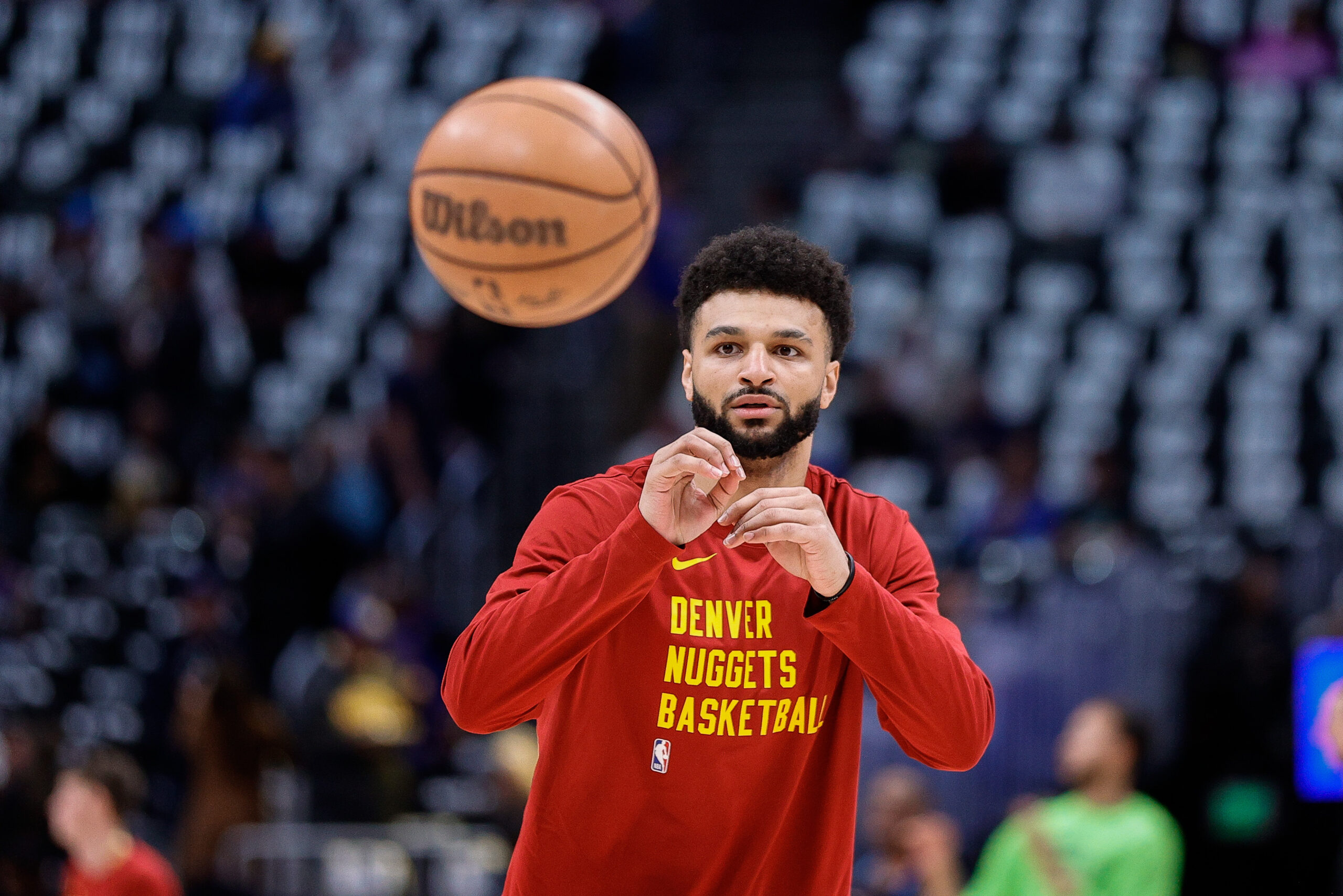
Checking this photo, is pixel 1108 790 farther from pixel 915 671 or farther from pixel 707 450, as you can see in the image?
pixel 707 450

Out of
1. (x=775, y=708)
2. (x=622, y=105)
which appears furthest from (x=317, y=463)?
(x=775, y=708)

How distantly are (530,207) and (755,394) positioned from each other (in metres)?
1.54

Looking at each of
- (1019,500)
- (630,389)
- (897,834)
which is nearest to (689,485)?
(897,834)

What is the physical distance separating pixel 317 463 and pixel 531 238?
7308mm

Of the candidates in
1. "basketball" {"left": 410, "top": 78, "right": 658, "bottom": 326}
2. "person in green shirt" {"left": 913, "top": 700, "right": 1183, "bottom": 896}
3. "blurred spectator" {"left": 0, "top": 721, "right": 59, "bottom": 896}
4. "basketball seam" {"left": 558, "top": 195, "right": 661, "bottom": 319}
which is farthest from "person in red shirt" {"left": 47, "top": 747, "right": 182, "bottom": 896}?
"basketball seam" {"left": 558, "top": 195, "right": 661, "bottom": 319}

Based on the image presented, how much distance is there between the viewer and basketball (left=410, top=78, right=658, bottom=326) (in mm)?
4094

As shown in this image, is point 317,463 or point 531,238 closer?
point 531,238

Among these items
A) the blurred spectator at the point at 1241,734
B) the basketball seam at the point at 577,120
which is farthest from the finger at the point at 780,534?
the blurred spectator at the point at 1241,734

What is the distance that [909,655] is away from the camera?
2631mm

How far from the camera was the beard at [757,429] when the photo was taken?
9.04 feet

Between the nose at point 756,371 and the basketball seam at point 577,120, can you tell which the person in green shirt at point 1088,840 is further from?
the nose at point 756,371

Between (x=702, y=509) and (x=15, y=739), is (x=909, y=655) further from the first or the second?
(x=15, y=739)

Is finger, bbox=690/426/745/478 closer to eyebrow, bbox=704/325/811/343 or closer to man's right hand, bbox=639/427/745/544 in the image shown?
man's right hand, bbox=639/427/745/544

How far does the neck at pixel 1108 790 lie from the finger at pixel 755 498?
14.9 ft
